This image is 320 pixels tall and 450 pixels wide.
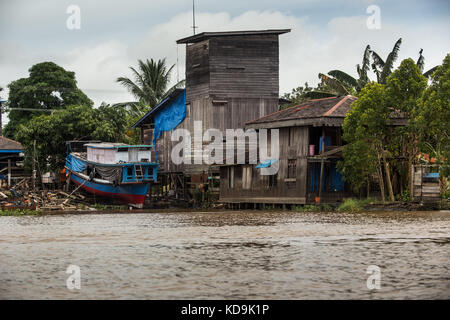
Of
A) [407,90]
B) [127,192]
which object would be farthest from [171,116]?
[407,90]

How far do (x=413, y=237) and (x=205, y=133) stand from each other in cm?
2477

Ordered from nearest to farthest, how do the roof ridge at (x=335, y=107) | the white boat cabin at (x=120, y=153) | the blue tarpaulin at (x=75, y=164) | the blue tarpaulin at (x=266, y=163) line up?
the roof ridge at (x=335, y=107)
the blue tarpaulin at (x=266, y=163)
the white boat cabin at (x=120, y=153)
the blue tarpaulin at (x=75, y=164)

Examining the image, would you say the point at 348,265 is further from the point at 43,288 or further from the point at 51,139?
the point at 51,139

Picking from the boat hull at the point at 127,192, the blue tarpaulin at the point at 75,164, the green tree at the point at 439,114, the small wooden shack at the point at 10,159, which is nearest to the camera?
A: the green tree at the point at 439,114

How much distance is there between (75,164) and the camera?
4459 centimetres

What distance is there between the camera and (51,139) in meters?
47.1

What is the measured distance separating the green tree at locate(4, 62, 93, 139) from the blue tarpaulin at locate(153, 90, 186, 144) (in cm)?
2059

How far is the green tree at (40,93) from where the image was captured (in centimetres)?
6191

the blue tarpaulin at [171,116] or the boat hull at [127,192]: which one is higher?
the blue tarpaulin at [171,116]

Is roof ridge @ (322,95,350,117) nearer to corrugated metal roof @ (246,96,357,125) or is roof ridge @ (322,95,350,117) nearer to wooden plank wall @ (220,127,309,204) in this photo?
corrugated metal roof @ (246,96,357,125)

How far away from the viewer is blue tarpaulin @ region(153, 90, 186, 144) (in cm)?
4085

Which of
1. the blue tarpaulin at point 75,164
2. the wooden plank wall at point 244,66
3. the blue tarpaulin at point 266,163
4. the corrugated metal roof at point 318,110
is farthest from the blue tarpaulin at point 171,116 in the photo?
the blue tarpaulin at point 266,163

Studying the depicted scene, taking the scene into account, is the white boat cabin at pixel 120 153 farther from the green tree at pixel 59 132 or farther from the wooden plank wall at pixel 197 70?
the green tree at pixel 59 132

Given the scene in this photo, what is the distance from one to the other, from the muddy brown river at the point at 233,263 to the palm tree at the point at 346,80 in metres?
22.0
